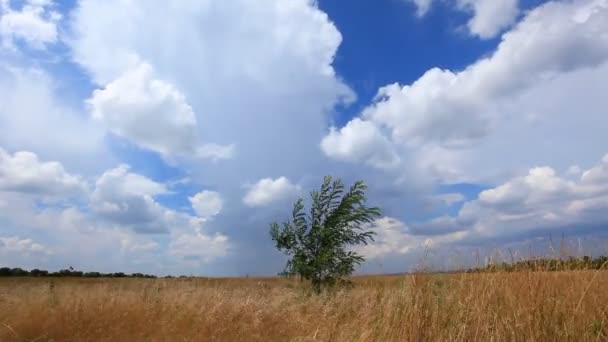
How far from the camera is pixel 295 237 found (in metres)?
16.5

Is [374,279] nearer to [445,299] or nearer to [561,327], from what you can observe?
[445,299]

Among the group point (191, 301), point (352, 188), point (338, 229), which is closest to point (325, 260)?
point (338, 229)

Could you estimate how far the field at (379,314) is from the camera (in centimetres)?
645

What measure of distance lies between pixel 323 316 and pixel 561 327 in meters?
4.97

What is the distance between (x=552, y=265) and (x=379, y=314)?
3433mm

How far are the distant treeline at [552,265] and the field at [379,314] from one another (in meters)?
0.24

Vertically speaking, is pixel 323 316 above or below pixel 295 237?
below

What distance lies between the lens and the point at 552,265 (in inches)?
316

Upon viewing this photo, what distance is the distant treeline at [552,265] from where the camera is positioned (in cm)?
774

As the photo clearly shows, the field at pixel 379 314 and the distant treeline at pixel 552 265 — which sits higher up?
the distant treeline at pixel 552 265

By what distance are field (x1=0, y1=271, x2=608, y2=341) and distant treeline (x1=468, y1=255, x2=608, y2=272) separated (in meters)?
0.24

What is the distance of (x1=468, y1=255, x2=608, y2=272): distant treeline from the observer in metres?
7.74

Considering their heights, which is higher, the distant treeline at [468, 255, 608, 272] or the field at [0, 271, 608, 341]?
the distant treeline at [468, 255, 608, 272]

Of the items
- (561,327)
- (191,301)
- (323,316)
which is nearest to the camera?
(561,327)
